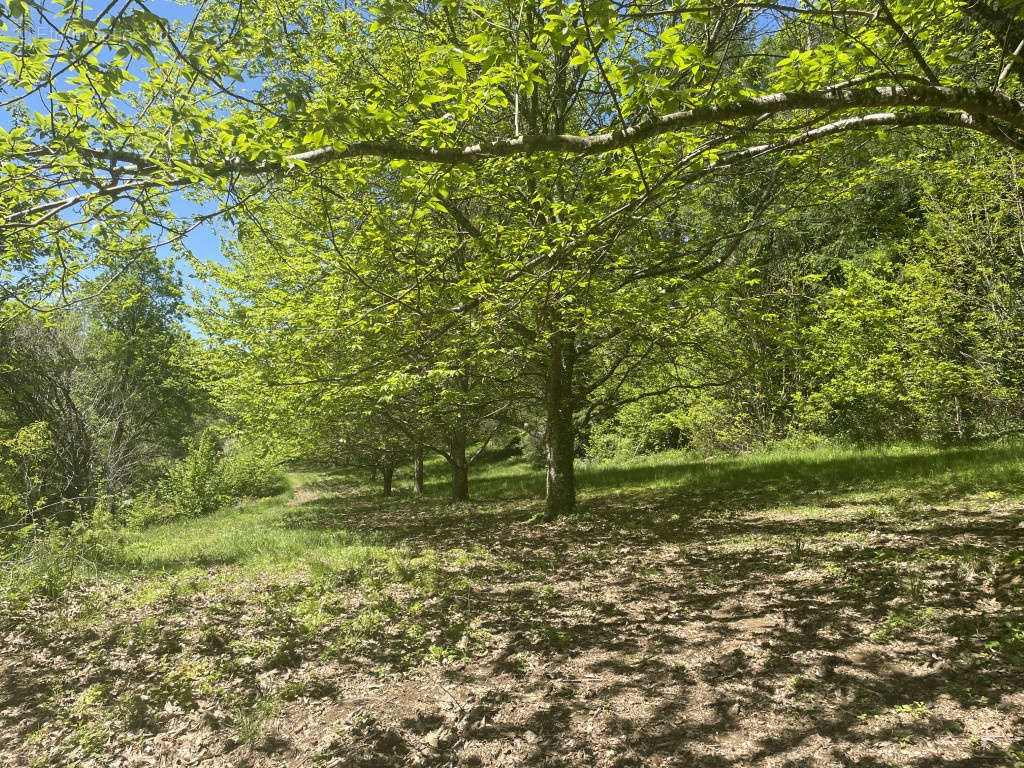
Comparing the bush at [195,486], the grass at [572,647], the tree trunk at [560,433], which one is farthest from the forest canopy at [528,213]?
the grass at [572,647]

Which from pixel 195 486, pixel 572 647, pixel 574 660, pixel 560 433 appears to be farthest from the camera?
pixel 195 486

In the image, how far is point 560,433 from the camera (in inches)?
401

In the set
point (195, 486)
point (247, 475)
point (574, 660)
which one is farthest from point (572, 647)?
point (247, 475)

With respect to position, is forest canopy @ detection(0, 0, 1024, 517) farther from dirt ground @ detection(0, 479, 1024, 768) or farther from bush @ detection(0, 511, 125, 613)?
dirt ground @ detection(0, 479, 1024, 768)

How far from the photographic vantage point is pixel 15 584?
7.16 m

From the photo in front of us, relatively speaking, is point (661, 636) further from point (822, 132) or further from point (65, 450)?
point (65, 450)

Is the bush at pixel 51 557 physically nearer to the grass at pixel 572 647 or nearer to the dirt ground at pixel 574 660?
the grass at pixel 572 647

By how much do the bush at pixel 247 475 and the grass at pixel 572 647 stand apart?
10.3m

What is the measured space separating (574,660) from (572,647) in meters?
0.23

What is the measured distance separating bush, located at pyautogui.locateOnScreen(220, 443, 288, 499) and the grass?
1027 cm

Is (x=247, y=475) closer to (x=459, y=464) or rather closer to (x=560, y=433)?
(x=459, y=464)

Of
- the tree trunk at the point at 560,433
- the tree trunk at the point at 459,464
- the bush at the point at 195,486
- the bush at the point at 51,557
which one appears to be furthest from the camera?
the bush at the point at 195,486

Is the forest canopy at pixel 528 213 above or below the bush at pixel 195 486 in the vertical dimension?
above

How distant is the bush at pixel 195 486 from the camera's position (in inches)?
767
